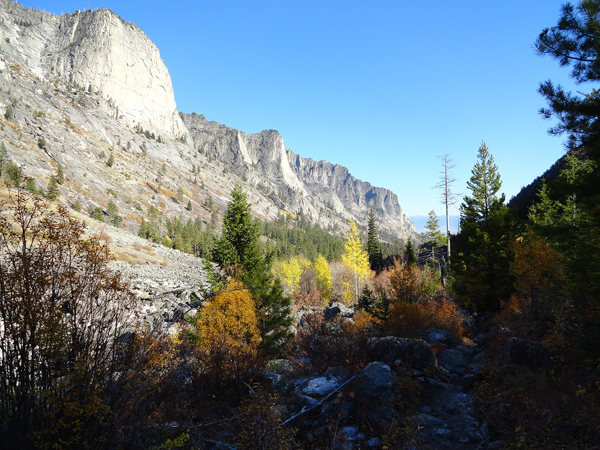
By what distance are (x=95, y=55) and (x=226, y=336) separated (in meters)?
200

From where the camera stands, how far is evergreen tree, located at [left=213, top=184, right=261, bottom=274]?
15258 millimetres

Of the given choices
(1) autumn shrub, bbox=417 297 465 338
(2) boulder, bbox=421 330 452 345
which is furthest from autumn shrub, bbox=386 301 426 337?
(1) autumn shrub, bbox=417 297 465 338

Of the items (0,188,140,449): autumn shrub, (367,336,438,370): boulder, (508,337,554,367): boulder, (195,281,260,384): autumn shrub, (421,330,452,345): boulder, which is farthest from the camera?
(421,330,452,345): boulder

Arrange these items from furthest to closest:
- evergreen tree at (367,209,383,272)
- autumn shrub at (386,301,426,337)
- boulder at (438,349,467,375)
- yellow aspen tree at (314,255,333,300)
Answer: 1. evergreen tree at (367,209,383,272)
2. yellow aspen tree at (314,255,333,300)
3. autumn shrub at (386,301,426,337)
4. boulder at (438,349,467,375)

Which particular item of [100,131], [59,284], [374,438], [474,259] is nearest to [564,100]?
[374,438]

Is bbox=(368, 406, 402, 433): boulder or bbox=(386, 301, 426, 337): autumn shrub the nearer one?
bbox=(368, 406, 402, 433): boulder

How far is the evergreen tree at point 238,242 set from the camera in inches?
601

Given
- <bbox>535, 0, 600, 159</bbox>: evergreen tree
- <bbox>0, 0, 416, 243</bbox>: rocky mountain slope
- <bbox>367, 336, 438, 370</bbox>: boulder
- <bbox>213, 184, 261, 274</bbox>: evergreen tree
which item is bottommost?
<bbox>367, 336, 438, 370</bbox>: boulder

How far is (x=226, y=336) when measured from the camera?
33.2 feet

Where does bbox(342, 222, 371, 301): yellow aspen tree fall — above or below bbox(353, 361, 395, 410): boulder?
above

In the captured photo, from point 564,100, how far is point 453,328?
1221cm

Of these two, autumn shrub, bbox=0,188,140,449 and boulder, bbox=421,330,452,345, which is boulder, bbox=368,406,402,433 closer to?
autumn shrub, bbox=0,188,140,449

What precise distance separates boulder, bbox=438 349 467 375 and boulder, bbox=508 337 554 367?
2.07 m

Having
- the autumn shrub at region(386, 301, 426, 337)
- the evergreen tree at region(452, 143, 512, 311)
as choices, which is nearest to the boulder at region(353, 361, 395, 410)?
the autumn shrub at region(386, 301, 426, 337)
